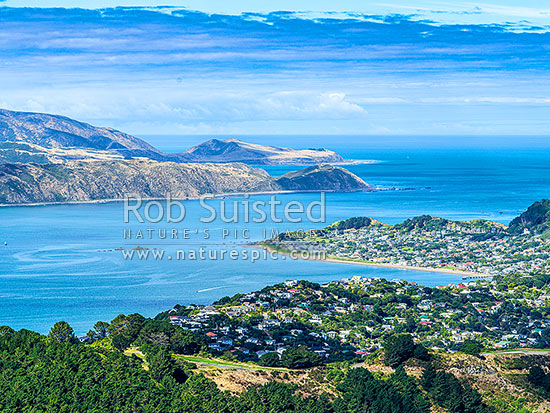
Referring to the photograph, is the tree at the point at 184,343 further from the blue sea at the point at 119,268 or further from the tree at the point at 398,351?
the blue sea at the point at 119,268

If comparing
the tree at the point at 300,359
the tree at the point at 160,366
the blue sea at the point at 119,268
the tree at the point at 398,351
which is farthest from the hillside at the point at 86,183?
the tree at the point at 160,366

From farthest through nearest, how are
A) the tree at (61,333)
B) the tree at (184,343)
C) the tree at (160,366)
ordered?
the tree at (184,343)
the tree at (61,333)
the tree at (160,366)

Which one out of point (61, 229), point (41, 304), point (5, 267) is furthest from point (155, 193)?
point (41, 304)

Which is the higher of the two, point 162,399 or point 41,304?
point 162,399

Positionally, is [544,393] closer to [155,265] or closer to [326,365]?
[326,365]

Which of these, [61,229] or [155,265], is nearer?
[155,265]
